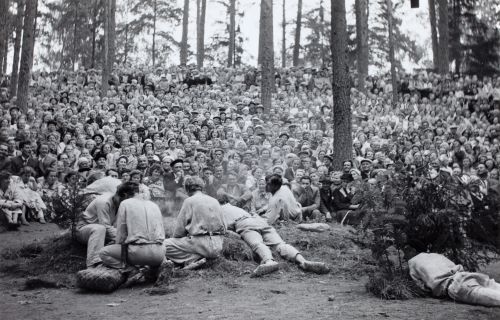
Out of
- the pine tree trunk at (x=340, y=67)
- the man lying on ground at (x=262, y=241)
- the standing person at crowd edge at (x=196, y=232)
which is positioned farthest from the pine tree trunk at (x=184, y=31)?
the standing person at crowd edge at (x=196, y=232)

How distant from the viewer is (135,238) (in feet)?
19.8

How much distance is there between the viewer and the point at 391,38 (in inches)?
913

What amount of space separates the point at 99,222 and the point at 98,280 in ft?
4.05

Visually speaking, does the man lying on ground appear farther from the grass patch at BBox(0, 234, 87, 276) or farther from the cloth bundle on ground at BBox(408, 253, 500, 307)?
the grass patch at BBox(0, 234, 87, 276)

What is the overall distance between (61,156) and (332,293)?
28.5ft

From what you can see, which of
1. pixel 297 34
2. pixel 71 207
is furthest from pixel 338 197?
pixel 297 34

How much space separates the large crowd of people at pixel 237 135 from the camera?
10797mm

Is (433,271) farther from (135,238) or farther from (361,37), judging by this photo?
(361,37)

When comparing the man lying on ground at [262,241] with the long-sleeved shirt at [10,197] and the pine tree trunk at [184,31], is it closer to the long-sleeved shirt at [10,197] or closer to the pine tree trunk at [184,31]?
the long-sleeved shirt at [10,197]

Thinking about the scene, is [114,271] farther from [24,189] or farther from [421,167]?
[24,189]

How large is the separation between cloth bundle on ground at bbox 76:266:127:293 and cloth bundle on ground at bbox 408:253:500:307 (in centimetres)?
351

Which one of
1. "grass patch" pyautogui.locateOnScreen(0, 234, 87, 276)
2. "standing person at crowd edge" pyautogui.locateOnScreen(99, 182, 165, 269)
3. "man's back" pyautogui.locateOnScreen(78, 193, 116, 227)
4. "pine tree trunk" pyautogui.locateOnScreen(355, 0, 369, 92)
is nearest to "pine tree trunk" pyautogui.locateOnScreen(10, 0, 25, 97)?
"grass patch" pyautogui.locateOnScreen(0, 234, 87, 276)

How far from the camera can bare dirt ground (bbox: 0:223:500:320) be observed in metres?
4.61

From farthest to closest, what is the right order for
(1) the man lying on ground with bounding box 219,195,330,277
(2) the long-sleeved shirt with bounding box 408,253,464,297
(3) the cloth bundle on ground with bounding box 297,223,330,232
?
(3) the cloth bundle on ground with bounding box 297,223,330,232
(1) the man lying on ground with bounding box 219,195,330,277
(2) the long-sleeved shirt with bounding box 408,253,464,297
